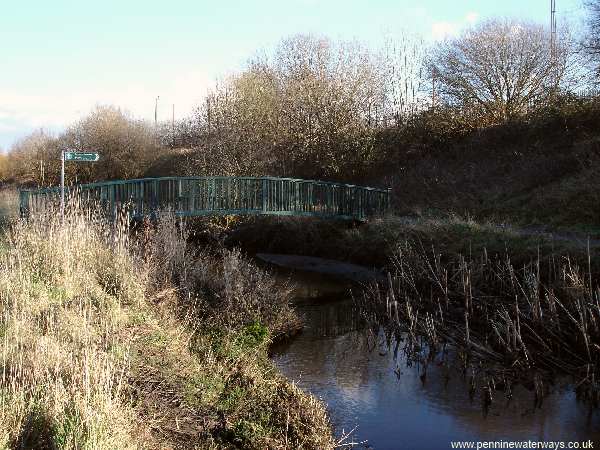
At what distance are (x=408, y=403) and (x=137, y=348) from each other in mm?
3443

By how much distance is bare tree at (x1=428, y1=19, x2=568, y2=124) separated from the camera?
2592 cm

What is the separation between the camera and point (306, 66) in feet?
94.7

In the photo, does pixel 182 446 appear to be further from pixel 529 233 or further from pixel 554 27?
pixel 554 27

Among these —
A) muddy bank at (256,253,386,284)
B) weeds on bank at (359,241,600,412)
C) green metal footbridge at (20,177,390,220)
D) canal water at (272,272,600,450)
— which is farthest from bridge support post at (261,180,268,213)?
canal water at (272,272,600,450)

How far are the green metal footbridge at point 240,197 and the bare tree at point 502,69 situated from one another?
7307mm

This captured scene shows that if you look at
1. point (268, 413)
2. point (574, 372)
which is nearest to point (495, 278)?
point (574, 372)

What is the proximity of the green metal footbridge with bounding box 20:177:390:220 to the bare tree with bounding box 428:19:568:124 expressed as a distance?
7307mm

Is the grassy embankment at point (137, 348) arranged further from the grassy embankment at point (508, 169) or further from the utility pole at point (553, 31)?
the utility pole at point (553, 31)

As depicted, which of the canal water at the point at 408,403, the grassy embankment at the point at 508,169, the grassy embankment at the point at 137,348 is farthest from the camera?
the grassy embankment at the point at 508,169

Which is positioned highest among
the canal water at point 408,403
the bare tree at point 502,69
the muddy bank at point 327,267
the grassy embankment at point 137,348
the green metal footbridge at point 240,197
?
the bare tree at point 502,69

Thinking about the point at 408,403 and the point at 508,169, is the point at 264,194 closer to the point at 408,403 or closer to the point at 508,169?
the point at 508,169

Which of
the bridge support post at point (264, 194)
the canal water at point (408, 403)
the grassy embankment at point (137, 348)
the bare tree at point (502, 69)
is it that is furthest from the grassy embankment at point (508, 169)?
the grassy embankment at point (137, 348)

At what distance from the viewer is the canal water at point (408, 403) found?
24.7ft

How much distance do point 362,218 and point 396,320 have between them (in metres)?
10.5
